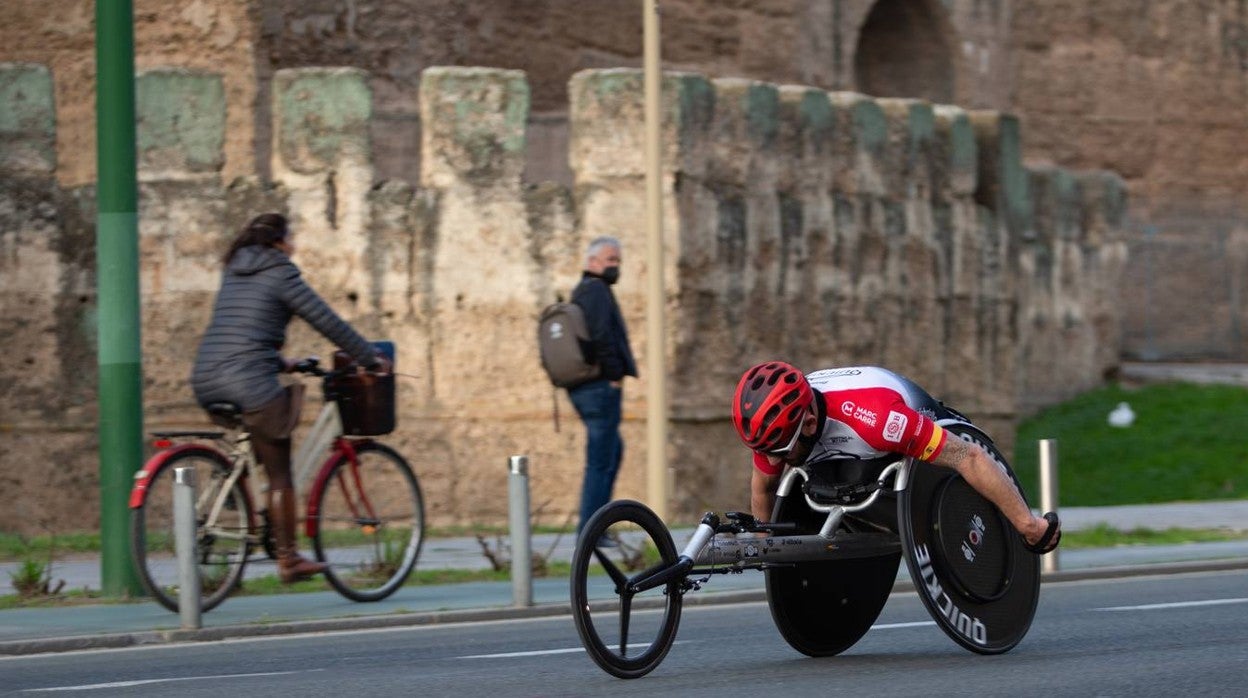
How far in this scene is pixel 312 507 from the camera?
39.2ft

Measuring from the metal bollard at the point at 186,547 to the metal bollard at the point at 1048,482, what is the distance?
A: 5.07 m

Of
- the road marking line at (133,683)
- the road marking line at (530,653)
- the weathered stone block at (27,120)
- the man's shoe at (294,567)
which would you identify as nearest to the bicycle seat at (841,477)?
the road marking line at (530,653)

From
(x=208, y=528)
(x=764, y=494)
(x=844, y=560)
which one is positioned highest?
(x=764, y=494)

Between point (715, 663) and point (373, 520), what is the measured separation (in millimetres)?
3625

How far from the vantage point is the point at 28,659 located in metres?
10.1

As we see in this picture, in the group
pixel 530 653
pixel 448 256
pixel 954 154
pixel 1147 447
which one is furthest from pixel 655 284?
pixel 1147 447

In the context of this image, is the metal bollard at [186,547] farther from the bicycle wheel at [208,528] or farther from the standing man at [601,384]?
the standing man at [601,384]

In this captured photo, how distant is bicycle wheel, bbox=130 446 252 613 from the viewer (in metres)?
11.3

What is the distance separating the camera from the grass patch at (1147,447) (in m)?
24.0

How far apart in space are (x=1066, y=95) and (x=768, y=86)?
1605 centimetres

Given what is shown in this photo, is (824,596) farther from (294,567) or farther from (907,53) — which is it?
(907,53)

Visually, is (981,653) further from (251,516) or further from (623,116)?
(623,116)

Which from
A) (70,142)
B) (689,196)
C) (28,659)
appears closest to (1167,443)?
(689,196)

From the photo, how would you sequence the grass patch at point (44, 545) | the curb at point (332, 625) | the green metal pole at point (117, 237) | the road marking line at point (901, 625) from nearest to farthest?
the curb at point (332, 625) → the road marking line at point (901, 625) → the green metal pole at point (117, 237) → the grass patch at point (44, 545)
